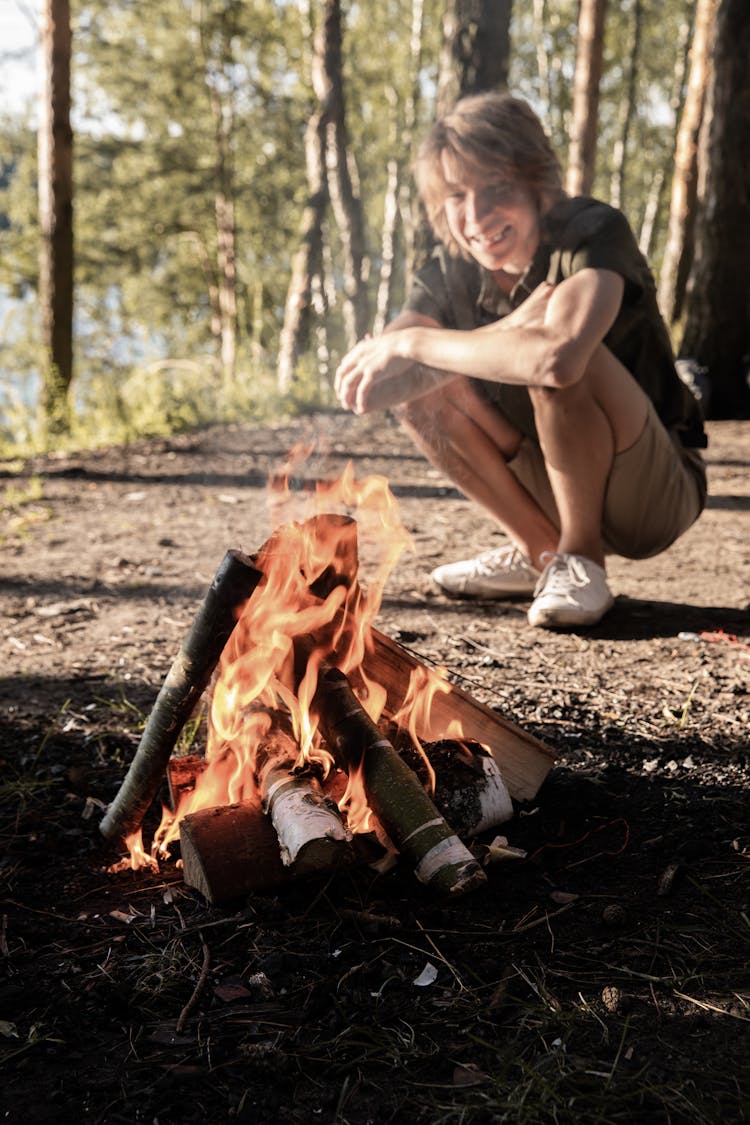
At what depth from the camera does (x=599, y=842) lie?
82.7 inches

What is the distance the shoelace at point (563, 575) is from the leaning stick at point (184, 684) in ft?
5.61

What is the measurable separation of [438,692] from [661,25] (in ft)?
101

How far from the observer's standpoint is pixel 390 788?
1.97 metres

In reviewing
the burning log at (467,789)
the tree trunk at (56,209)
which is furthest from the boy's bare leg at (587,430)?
the tree trunk at (56,209)

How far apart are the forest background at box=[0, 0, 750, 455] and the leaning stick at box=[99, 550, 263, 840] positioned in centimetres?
654

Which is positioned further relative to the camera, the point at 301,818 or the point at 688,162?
the point at 688,162

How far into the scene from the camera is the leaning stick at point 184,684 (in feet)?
6.23

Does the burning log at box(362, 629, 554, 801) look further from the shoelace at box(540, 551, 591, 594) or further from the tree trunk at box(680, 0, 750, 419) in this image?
the tree trunk at box(680, 0, 750, 419)

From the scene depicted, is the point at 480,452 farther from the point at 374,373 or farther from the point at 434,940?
the point at 434,940

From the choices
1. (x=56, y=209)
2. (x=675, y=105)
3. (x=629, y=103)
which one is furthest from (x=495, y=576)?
(x=675, y=105)

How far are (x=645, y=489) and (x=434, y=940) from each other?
2.08 metres

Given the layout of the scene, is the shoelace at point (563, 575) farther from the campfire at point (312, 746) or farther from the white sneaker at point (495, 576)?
the campfire at point (312, 746)

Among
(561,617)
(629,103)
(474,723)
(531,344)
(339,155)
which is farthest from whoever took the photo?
(629,103)

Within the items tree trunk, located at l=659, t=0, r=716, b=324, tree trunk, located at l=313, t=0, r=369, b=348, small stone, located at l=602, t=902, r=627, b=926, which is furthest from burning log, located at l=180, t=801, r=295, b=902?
tree trunk, located at l=313, t=0, r=369, b=348
